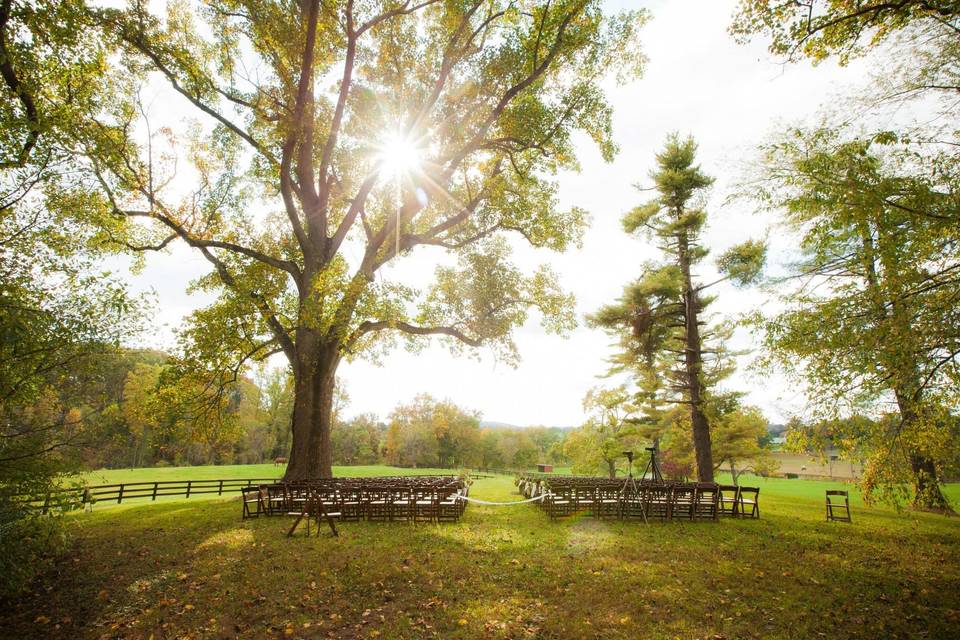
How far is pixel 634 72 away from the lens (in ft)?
48.6

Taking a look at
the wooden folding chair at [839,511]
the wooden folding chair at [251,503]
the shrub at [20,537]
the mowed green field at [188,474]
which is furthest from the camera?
the mowed green field at [188,474]

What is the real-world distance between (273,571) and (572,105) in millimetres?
15840

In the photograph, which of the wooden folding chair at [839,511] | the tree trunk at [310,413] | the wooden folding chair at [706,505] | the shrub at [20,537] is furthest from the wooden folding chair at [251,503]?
the wooden folding chair at [839,511]

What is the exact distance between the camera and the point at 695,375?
17953 millimetres

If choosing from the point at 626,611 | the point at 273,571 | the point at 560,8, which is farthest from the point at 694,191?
the point at 273,571

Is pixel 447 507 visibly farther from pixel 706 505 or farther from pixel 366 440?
pixel 366 440

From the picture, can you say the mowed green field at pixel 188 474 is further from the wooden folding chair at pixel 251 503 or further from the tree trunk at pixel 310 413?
the wooden folding chair at pixel 251 503

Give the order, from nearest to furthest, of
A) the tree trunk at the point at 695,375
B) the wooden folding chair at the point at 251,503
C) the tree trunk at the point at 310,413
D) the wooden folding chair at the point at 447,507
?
the wooden folding chair at the point at 251,503
the wooden folding chair at the point at 447,507
the tree trunk at the point at 310,413
the tree trunk at the point at 695,375

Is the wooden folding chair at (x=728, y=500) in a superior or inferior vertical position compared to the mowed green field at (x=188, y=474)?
superior

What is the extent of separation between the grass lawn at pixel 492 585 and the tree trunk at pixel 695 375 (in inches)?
257

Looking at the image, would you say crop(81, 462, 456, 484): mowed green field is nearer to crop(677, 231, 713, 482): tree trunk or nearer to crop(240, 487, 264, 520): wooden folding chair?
crop(240, 487, 264, 520): wooden folding chair

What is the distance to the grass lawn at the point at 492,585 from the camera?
5395 millimetres

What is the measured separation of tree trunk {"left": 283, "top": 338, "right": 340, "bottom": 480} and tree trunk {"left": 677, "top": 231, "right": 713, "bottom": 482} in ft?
47.9

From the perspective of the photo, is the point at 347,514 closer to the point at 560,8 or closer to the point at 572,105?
the point at 572,105
